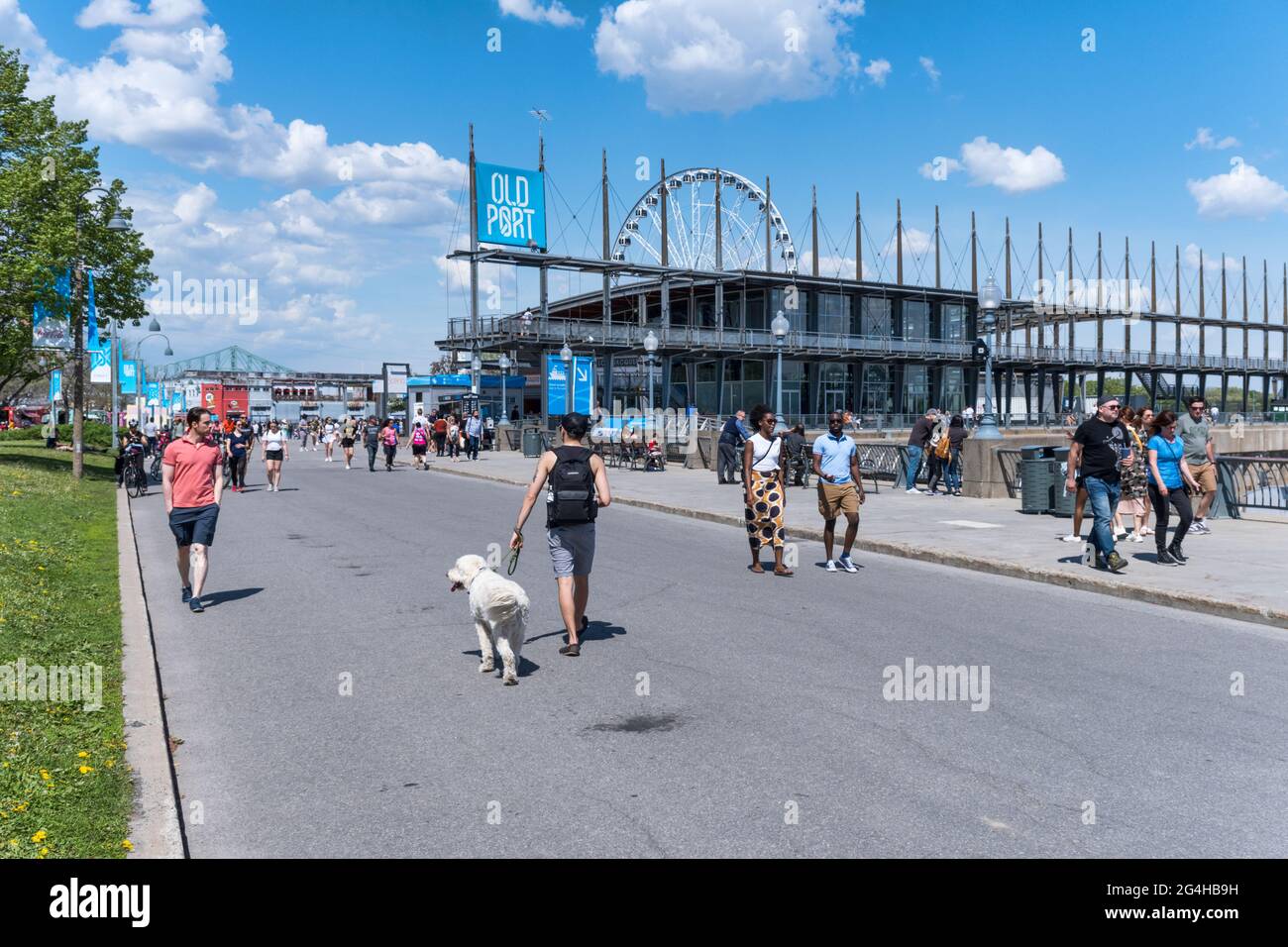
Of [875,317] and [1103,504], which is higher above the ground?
[875,317]

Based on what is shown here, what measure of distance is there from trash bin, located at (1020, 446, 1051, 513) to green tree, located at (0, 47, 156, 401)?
22311mm

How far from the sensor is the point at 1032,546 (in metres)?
13.5

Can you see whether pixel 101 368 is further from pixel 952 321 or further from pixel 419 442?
pixel 952 321

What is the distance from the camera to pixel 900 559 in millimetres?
13430

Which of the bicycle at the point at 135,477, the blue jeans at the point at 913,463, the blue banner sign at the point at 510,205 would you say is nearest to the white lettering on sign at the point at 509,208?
the blue banner sign at the point at 510,205

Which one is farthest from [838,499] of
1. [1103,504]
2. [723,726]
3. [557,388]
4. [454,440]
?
[557,388]

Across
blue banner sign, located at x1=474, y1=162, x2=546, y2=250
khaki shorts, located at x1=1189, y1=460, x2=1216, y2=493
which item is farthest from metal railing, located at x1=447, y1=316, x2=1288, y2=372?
khaki shorts, located at x1=1189, y1=460, x2=1216, y2=493

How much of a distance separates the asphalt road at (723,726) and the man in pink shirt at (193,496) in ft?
1.43

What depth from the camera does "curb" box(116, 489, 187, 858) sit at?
14.3 ft

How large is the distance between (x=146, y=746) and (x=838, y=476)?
8.18 m

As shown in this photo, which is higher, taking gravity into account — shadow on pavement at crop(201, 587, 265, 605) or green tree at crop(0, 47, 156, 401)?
green tree at crop(0, 47, 156, 401)

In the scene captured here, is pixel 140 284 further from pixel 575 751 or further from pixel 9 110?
pixel 575 751

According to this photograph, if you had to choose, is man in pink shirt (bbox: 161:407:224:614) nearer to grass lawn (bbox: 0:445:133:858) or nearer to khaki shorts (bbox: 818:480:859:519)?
grass lawn (bbox: 0:445:133:858)
